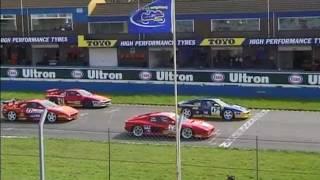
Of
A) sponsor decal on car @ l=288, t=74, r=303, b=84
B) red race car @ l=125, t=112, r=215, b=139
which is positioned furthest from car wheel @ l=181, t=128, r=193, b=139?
sponsor decal on car @ l=288, t=74, r=303, b=84

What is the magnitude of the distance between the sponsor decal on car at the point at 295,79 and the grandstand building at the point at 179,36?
8005 mm

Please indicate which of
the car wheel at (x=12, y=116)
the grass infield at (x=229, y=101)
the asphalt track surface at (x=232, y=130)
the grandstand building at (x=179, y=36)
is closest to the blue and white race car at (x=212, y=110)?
the asphalt track surface at (x=232, y=130)

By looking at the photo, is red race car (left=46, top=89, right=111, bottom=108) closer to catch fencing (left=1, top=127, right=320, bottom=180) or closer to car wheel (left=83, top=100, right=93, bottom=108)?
car wheel (left=83, top=100, right=93, bottom=108)

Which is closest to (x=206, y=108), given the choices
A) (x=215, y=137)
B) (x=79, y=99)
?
(x=215, y=137)

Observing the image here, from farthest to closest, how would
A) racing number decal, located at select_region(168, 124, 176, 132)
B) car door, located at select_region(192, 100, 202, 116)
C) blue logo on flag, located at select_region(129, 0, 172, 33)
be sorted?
car door, located at select_region(192, 100, 202, 116)
racing number decal, located at select_region(168, 124, 176, 132)
blue logo on flag, located at select_region(129, 0, 172, 33)

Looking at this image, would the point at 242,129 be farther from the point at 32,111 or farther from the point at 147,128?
the point at 32,111

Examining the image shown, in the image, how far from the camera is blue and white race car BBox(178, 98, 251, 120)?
1214 inches

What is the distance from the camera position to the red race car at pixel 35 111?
31.5 m

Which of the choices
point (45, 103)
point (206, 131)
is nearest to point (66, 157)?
point (206, 131)

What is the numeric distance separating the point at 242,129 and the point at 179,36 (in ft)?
79.8

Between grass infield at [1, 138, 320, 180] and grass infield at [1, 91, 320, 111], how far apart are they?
1019cm

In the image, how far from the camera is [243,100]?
36.3 meters

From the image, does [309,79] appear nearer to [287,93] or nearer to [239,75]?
[287,93]

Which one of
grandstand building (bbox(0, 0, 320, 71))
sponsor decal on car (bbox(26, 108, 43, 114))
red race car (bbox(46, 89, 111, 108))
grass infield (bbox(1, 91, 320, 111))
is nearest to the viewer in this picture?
sponsor decal on car (bbox(26, 108, 43, 114))
